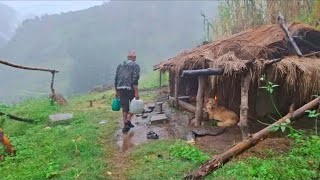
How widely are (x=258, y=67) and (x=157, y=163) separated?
11.4 feet

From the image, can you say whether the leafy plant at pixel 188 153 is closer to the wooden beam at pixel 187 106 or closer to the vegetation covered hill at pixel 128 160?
the vegetation covered hill at pixel 128 160

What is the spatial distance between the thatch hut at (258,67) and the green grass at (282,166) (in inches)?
65.9

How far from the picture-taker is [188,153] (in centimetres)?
747

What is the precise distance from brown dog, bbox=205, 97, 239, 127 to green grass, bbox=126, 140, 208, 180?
7.76 ft

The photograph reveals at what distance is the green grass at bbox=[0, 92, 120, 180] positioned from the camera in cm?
690

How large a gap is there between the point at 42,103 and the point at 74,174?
27.6ft

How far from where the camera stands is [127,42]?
185ft

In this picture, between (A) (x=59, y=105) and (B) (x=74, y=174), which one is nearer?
(B) (x=74, y=174)

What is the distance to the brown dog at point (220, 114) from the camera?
10.4 meters

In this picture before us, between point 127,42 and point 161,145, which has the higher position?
point 127,42

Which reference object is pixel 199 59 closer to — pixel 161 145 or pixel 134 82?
pixel 134 82

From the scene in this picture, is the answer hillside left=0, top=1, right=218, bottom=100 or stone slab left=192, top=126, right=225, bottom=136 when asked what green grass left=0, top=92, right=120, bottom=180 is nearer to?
stone slab left=192, top=126, right=225, bottom=136

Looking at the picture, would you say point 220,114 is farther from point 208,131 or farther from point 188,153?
point 188,153

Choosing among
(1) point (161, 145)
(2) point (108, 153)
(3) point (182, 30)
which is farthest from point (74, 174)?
(3) point (182, 30)
